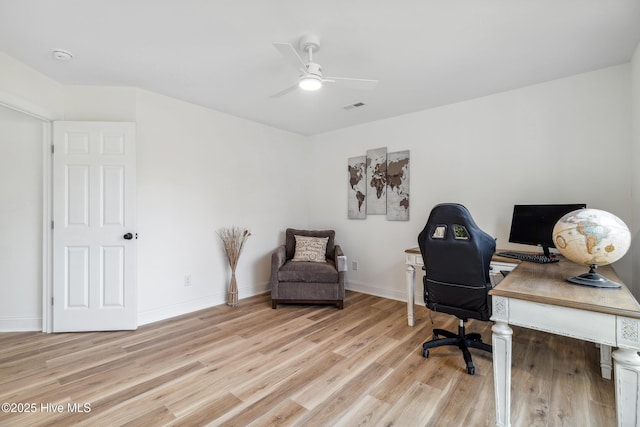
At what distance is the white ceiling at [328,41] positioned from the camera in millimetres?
1753

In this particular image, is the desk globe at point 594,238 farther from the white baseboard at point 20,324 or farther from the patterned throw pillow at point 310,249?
the white baseboard at point 20,324

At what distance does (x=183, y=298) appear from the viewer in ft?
10.7

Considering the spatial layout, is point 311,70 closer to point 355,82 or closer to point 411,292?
point 355,82

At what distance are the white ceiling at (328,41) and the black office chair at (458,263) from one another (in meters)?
1.27

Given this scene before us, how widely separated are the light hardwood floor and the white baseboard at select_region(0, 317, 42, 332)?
0.13 metres

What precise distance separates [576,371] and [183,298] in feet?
12.1

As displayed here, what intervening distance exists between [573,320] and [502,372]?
453 mm

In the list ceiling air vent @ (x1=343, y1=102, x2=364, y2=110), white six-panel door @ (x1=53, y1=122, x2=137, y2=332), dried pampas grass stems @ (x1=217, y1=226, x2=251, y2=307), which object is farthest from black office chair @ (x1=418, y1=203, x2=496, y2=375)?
white six-panel door @ (x1=53, y1=122, x2=137, y2=332)

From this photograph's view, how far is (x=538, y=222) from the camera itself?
7.87 ft

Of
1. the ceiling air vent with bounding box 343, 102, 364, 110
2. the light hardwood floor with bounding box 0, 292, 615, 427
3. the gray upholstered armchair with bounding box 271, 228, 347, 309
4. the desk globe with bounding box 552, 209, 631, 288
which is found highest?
the ceiling air vent with bounding box 343, 102, 364, 110

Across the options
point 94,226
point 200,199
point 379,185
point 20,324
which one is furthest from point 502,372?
point 20,324

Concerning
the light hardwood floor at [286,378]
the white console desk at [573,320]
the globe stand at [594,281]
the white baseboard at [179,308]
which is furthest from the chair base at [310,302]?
the globe stand at [594,281]

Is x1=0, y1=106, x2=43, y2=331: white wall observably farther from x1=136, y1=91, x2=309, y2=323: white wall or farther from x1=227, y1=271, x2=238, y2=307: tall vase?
x1=227, y1=271, x2=238, y2=307: tall vase

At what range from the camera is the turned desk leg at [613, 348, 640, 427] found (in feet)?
3.59
